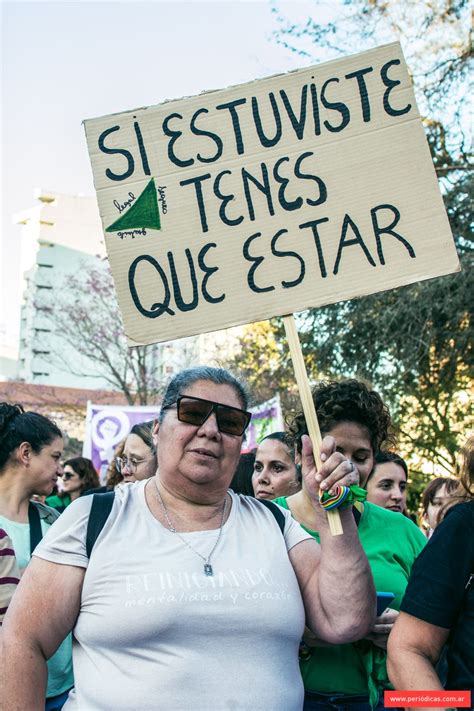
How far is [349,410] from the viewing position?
3055mm

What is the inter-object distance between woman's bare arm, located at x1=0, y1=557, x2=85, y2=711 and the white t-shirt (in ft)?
0.12

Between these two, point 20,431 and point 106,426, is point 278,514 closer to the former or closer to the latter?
point 20,431

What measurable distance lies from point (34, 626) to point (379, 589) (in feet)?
3.98

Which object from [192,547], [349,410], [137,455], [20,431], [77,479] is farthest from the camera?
[77,479]

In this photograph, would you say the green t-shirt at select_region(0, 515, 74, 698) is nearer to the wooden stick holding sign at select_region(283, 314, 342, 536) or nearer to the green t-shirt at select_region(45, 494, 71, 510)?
the wooden stick holding sign at select_region(283, 314, 342, 536)

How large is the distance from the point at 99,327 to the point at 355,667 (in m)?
20.6

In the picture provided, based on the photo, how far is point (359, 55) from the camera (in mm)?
2820

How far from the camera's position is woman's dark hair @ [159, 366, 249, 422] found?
2635mm

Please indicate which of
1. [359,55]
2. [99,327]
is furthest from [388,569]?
[99,327]

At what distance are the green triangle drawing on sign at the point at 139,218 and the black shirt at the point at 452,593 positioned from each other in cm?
136

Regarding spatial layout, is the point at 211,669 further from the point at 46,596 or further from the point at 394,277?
the point at 394,277

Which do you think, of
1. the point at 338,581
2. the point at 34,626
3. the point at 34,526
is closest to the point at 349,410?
the point at 338,581

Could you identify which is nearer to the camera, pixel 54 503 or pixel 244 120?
pixel 244 120
